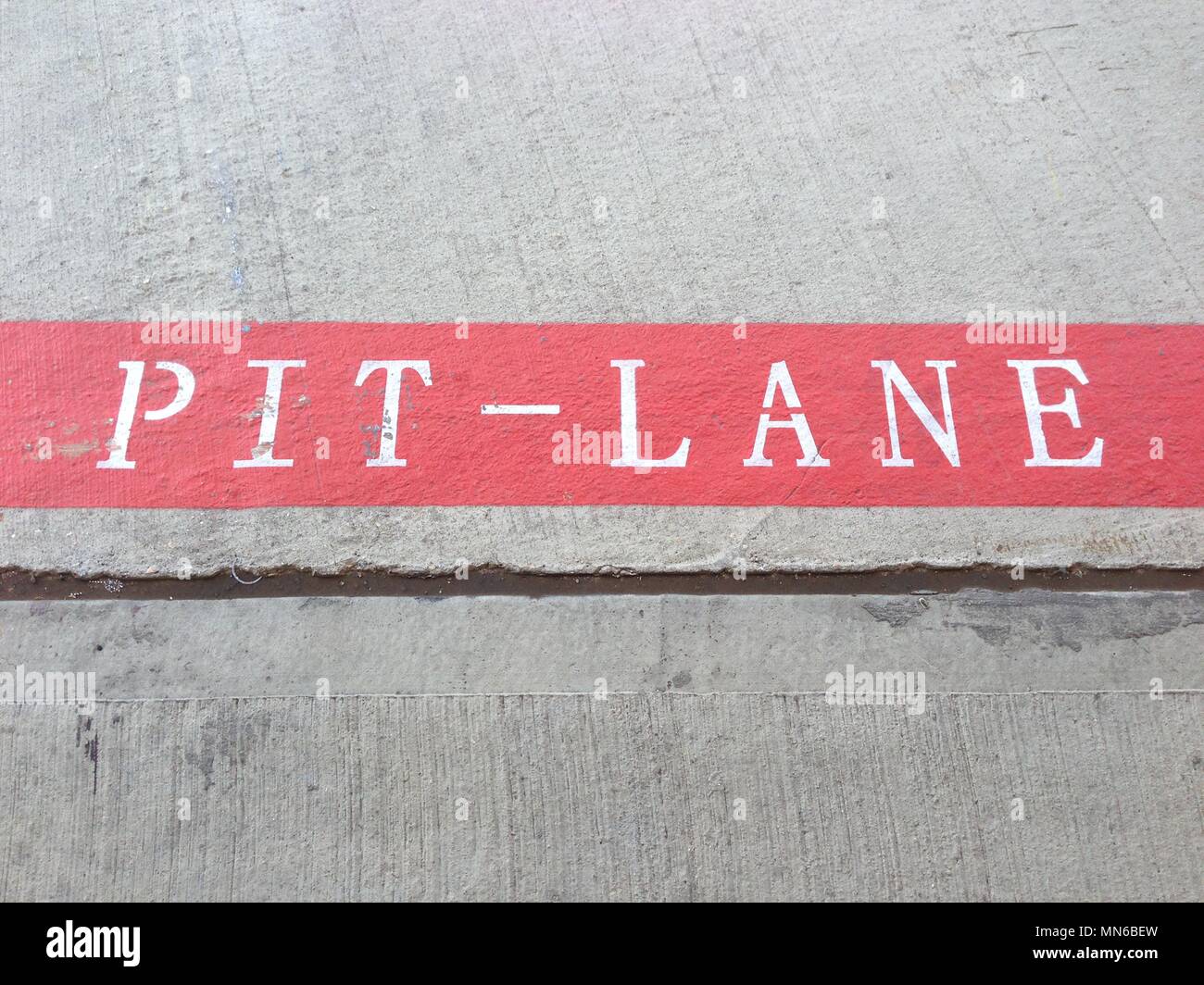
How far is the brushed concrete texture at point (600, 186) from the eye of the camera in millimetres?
4242

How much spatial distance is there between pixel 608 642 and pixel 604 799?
2.13 ft

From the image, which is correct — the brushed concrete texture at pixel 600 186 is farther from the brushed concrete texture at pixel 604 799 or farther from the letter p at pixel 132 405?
the brushed concrete texture at pixel 604 799

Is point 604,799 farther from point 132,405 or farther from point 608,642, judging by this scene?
point 132,405

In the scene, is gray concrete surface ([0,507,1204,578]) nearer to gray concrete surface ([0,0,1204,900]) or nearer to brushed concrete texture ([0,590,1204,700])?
gray concrete surface ([0,0,1204,900])

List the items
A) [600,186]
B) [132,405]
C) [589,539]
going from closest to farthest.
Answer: [589,539] < [132,405] < [600,186]

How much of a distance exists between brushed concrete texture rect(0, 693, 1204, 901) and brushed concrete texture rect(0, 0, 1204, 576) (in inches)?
27.8

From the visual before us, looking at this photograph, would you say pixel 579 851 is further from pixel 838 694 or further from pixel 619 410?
pixel 619 410

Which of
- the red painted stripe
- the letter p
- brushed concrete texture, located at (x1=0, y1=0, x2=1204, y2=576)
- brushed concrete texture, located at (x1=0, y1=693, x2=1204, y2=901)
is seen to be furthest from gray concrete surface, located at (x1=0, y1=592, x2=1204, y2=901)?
the letter p

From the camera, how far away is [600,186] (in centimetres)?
500

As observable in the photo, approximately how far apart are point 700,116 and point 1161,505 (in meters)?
3.11

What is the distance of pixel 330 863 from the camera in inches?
143

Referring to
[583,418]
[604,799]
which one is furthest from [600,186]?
[604,799]

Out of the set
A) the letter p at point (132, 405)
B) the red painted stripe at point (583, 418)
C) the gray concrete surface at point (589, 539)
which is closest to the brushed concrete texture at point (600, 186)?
the gray concrete surface at point (589, 539)

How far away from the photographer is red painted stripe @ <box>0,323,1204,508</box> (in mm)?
4309
